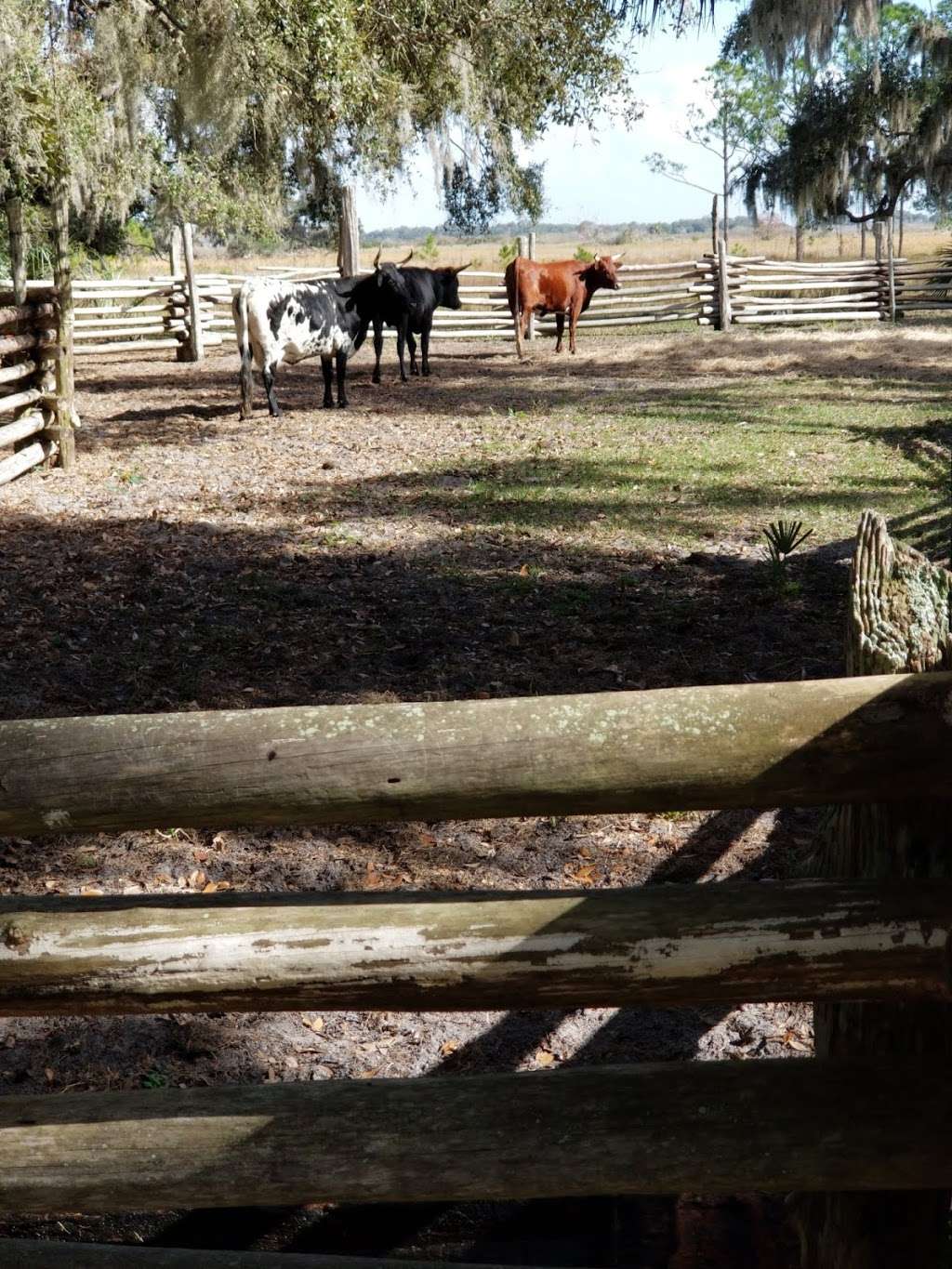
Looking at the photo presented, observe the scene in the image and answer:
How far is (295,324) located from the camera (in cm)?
1451

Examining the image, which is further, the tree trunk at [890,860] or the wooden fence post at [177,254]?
the wooden fence post at [177,254]

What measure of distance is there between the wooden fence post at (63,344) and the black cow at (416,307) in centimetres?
576

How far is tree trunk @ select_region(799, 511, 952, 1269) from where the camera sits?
2127 millimetres

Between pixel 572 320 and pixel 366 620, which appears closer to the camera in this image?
pixel 366 620

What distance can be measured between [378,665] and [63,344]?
22.5ft

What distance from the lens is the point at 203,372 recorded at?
1980 centimetres

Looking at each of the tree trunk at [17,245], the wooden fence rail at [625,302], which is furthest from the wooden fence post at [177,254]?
the tree trunk at [17,245]

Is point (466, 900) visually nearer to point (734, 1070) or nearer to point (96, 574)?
point (734, 1070)

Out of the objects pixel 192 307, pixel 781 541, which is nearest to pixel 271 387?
pixel 781 541

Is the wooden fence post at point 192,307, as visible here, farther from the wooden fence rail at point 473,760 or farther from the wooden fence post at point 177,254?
the wooden fence rail at point 473,760

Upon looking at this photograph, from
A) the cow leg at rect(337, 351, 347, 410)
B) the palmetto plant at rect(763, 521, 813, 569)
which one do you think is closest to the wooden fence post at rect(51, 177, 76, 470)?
the cow leg at rect(337, 351, 347, 410)

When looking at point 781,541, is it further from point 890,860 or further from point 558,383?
point 558,383

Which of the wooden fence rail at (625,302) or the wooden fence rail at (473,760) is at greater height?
the wooden fence rail at (625,302)

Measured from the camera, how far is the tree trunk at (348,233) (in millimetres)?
22141
